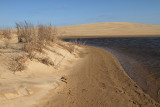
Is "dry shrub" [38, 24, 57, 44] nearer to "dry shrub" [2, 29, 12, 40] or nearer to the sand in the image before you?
"dry shrub" [2, 29, 12, 40]

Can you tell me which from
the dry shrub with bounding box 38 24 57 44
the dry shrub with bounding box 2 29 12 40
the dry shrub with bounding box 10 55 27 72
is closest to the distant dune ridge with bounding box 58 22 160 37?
the dry shrub with bounding box 38 24 57 44

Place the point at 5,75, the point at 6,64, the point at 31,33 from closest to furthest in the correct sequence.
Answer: the point at 5,75 → the point at 6,64 → the point at 31,33

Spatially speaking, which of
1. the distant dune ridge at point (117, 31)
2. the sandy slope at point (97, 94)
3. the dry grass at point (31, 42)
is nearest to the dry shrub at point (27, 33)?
the dry grass at point (31, 42)

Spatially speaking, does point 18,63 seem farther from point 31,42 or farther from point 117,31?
point 117,31

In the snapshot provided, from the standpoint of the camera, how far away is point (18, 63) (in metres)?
4.65

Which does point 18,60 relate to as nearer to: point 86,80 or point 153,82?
point 86,80

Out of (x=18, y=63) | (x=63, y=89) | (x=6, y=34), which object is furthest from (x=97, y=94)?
(x=6, y=34)

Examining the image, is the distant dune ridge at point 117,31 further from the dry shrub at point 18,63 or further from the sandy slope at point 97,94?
the dry shrub at point 18,63

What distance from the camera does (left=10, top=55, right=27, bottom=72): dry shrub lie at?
176 inches

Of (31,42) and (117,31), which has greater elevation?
(117,31)

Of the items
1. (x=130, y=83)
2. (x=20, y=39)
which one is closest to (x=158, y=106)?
(x=130, y=83)

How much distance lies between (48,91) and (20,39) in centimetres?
503

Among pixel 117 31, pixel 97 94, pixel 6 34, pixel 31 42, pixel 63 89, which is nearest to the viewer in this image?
pixel 97 94

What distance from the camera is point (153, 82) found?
4859 millimetres
